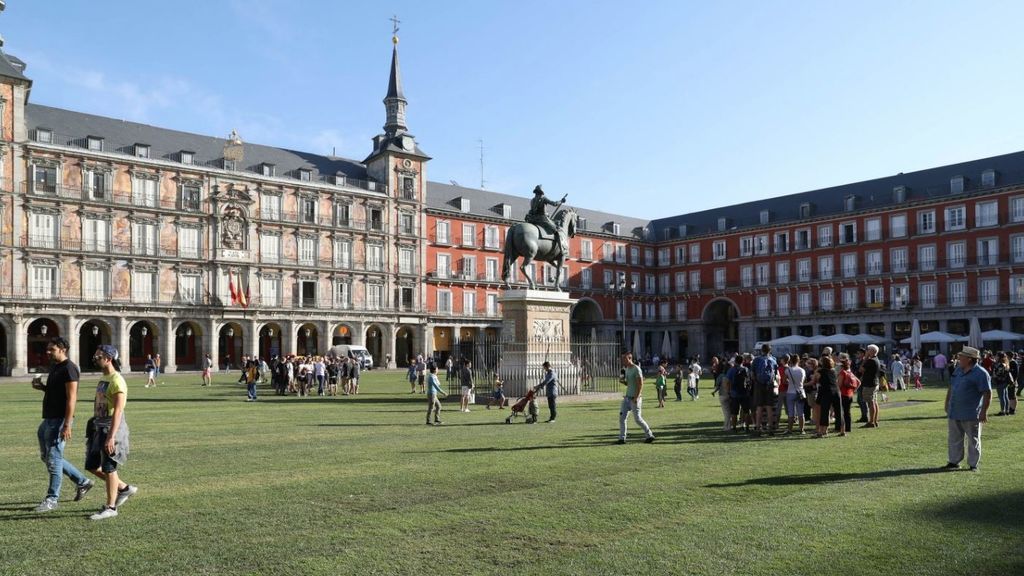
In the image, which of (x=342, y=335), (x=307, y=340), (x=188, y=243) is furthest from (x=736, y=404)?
(x=342, y=335)

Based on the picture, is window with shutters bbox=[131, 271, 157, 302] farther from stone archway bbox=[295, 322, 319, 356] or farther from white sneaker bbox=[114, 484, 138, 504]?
white sneaker bbox=[114, 484, 138, 504]

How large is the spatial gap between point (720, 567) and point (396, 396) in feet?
71.6

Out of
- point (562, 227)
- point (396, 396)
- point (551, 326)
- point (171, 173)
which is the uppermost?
point (171, 173)

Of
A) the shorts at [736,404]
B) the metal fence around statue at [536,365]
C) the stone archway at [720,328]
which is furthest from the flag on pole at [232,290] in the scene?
the shorts at [736,404]

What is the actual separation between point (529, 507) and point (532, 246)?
15564 millimetres

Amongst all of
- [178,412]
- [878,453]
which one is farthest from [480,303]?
[878,453]

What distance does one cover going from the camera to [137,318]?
49594 millimetres

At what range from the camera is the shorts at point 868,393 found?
15.0m

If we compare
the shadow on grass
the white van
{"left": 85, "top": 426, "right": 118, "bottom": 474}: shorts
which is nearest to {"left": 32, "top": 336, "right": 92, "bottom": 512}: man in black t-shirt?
{"left": 85, "top": 426, "right": 118, "bottom": 474}: shorts

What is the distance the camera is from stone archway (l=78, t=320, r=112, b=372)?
50.8 metres

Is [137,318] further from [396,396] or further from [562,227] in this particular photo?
[562,227]

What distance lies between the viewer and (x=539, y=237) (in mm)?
23438

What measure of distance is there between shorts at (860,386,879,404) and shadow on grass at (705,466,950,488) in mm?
5179

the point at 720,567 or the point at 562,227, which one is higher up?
the point at 562,227
